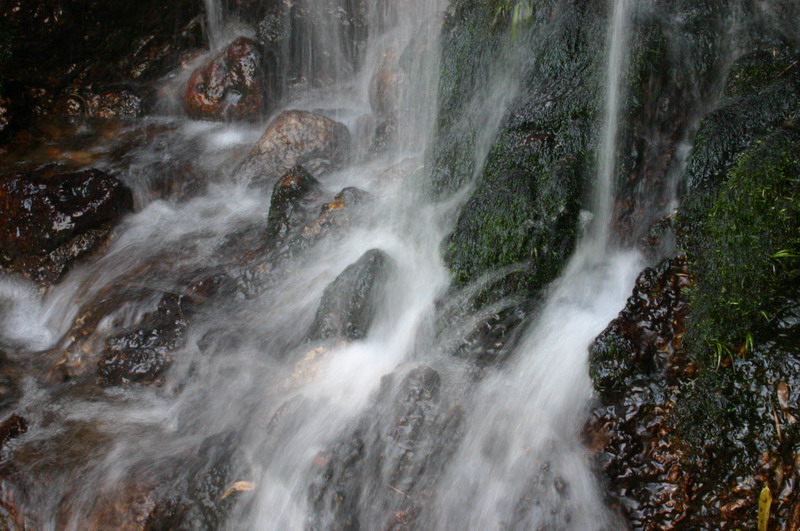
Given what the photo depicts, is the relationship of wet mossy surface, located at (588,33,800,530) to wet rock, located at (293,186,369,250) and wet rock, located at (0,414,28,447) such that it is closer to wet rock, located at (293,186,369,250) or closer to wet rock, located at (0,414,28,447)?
wet rock, located at (293,186,369,250)

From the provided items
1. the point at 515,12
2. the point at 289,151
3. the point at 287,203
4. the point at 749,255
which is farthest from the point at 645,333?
the point at 289,151

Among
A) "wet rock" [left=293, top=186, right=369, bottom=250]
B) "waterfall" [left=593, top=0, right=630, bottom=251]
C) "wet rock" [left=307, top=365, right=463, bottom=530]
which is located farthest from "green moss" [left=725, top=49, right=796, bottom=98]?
"wet rock" [left=293, top=186, right=369, bottom=250]

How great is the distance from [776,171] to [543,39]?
3.03 m

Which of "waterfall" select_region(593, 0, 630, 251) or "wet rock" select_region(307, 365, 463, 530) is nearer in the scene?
"wet rock" select_region(307, 365, 463, 530)

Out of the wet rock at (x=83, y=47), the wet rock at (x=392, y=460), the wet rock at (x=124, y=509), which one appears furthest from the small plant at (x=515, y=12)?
the wet rock at (x=83, y=47)

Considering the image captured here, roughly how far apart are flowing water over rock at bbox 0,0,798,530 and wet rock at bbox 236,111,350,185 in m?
0.03

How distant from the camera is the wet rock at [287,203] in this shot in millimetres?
6703

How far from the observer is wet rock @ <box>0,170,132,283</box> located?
21.7 feet

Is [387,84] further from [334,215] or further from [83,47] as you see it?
[83,47]

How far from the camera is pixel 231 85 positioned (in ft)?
28.8

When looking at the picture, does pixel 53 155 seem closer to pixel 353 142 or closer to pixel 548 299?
pixel 353 142

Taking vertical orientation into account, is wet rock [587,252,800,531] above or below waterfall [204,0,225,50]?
below

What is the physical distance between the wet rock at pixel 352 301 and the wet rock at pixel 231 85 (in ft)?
15.1

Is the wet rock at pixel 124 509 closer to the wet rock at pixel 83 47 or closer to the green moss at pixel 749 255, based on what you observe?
the green moss at pixel 749 255
